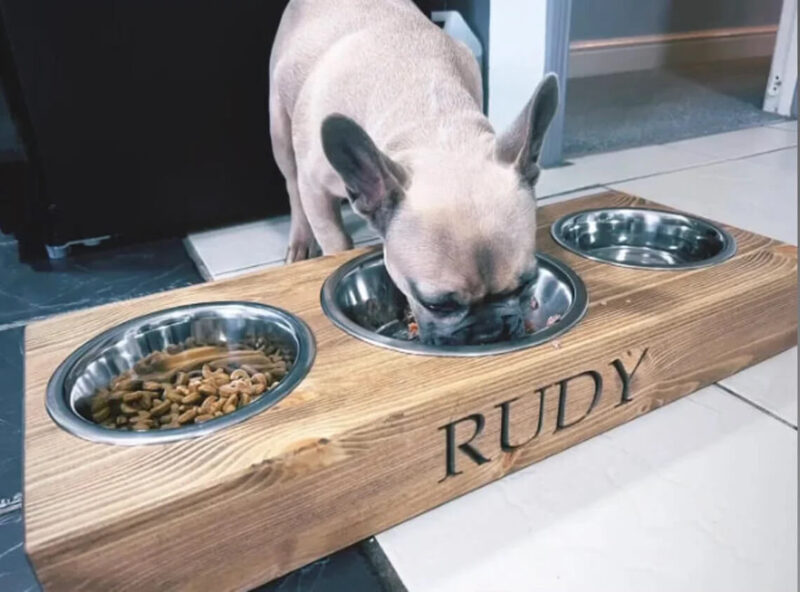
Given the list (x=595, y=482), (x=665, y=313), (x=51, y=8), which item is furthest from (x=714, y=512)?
(x=51, y=8)

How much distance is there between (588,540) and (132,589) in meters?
0.54

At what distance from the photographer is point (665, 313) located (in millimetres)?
981

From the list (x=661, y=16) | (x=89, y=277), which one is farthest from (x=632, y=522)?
(x=661, y=16)

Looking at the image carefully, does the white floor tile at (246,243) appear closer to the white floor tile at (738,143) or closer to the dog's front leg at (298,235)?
the dog's front leg at (298,235)

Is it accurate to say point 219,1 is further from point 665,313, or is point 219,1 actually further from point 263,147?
point 665,313

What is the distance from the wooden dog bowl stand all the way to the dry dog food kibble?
81 mm

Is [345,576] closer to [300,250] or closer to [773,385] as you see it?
[773,385]

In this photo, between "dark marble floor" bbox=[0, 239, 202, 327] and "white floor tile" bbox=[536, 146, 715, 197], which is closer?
"dark marble floor" bbox=[0, 239, 202, 327]

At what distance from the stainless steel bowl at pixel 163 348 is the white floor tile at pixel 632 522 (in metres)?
0.26

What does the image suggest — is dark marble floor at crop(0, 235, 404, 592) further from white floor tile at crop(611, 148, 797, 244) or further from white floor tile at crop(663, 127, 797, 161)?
white floor tile at crop(663, 127, 797, 161)

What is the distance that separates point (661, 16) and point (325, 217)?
3.74 m

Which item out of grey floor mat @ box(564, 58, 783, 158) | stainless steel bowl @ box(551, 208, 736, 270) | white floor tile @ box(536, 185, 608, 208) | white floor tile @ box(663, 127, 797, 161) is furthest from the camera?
grey floor mat @ box(564, 58, 783, 158)

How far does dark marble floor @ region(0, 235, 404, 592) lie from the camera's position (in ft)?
2.70

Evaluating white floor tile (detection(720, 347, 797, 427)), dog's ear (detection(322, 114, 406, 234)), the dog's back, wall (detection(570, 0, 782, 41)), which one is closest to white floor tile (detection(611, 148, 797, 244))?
white floor tile (detection(720, 347, 797, 427))
